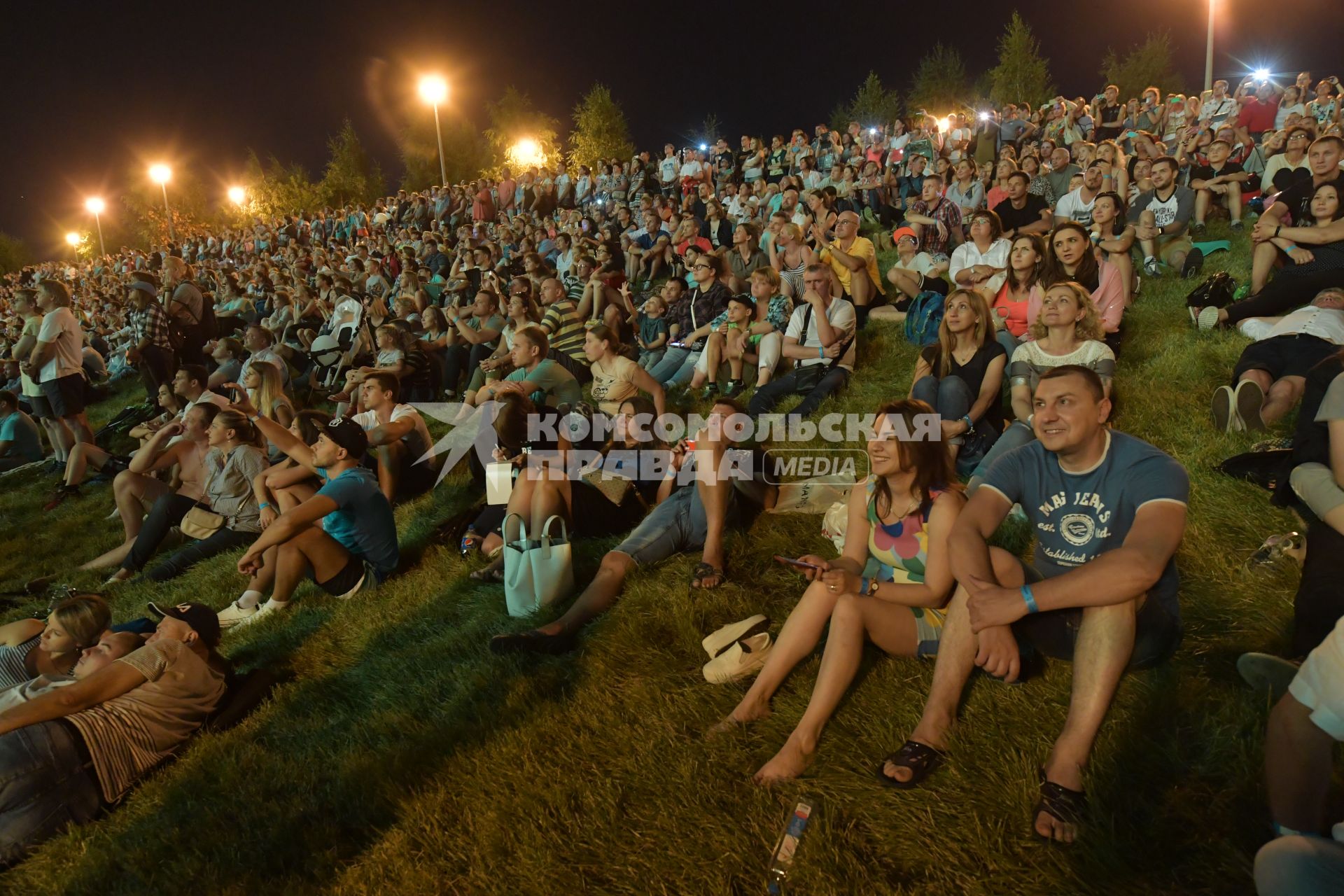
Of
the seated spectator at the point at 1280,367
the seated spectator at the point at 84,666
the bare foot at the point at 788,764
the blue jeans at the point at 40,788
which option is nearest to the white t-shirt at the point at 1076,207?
the seated spectator at the point at 1280,367

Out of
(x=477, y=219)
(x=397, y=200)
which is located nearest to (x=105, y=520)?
(x=477, y=219)

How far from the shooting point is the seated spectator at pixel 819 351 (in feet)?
22.7

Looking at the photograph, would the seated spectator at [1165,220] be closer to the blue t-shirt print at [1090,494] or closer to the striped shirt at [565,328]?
the striped shirt at [565,328]

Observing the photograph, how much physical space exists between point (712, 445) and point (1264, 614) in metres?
2.71

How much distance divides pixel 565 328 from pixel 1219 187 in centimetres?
828

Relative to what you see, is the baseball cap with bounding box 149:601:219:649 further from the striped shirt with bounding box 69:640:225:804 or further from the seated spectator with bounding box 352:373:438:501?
the seated spectator with bounding box 352:373:438:501

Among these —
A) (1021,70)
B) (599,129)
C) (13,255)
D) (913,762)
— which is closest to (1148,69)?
(1021,70)

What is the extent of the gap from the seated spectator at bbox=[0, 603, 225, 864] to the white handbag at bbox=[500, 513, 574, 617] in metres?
1.62

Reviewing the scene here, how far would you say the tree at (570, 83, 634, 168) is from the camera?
134 ft

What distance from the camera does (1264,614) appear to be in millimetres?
3074

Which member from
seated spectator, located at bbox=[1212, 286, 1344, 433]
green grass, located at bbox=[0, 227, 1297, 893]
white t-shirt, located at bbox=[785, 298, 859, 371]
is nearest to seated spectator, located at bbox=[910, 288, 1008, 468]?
green grass, located at bbox=[0, 227, 1297, 893]

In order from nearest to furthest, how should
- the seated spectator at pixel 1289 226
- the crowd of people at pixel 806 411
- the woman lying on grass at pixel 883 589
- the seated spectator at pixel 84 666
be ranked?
the crowd of people at pixel 806 411, the woman lying on grass at pixel 883 589, the seated spectator at pixel 84 666, the seated spectator at pixel 1289 226

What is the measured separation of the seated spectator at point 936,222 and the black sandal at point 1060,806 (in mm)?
7370

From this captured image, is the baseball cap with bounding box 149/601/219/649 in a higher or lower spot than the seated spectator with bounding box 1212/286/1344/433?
lower
